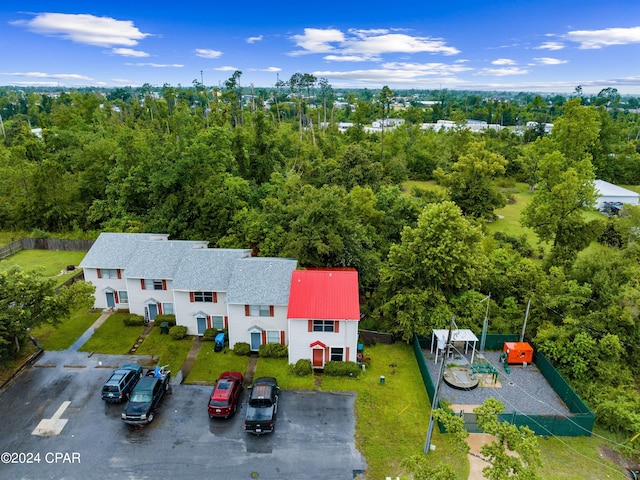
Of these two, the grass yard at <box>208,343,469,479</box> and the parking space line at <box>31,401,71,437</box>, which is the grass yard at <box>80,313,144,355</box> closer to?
the grass yard at <box>208,343,469,479</box>

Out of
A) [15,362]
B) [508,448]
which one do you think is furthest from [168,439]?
[508,448]

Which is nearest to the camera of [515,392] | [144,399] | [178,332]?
[144,399]

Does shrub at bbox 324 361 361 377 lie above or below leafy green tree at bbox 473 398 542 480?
below

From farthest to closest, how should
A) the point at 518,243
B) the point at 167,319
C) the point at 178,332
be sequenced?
the point at 518,243 < the point at 167,319 < the point at 178,332

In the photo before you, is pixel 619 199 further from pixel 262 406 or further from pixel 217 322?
pixel 262 406

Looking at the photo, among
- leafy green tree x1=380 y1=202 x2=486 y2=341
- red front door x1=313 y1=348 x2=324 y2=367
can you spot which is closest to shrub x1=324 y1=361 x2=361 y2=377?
red front door x1=313 y1=348 x2=324 y2=367

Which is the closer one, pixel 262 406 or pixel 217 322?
pixel 262 406
